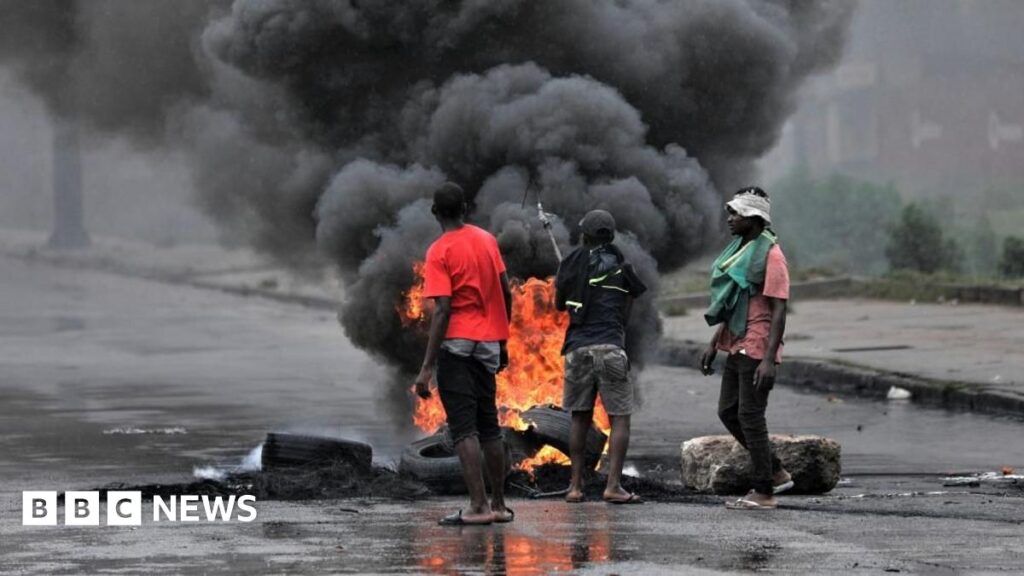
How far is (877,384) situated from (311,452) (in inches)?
283

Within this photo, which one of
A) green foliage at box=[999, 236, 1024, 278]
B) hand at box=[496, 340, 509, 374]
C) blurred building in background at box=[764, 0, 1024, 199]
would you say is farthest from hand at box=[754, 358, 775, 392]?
blurred building in background at box=[764, 0, 1024, 199]

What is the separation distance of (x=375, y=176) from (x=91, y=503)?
11.9 feet

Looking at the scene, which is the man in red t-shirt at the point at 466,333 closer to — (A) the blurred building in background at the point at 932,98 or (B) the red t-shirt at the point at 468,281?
(B) the red t-shirt at the point at 468,281

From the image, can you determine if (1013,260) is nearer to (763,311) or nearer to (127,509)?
(763,311)

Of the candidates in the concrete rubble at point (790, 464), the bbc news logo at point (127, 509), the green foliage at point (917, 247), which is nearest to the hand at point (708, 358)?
the concrete rubble at point (790, 464)

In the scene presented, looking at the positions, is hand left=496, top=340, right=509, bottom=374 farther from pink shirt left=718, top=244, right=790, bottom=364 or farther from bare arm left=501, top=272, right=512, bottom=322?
pink shirt left=718, top=244, right=790, bottom=364

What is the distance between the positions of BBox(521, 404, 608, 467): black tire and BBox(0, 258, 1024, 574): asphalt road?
728mm

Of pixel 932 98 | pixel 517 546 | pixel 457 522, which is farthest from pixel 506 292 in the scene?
pixel 932 98

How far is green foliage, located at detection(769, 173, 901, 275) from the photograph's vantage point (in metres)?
34.7

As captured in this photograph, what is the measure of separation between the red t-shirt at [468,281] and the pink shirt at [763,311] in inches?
49.6

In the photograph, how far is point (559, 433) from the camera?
10.5m

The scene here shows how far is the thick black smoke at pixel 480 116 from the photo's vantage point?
40.3 feet

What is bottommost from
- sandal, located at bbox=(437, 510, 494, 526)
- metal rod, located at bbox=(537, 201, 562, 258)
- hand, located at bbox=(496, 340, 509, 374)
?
sandal, located at bbox=(437, 510, 494, 526)

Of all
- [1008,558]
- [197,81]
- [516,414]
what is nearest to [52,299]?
[197,81]
